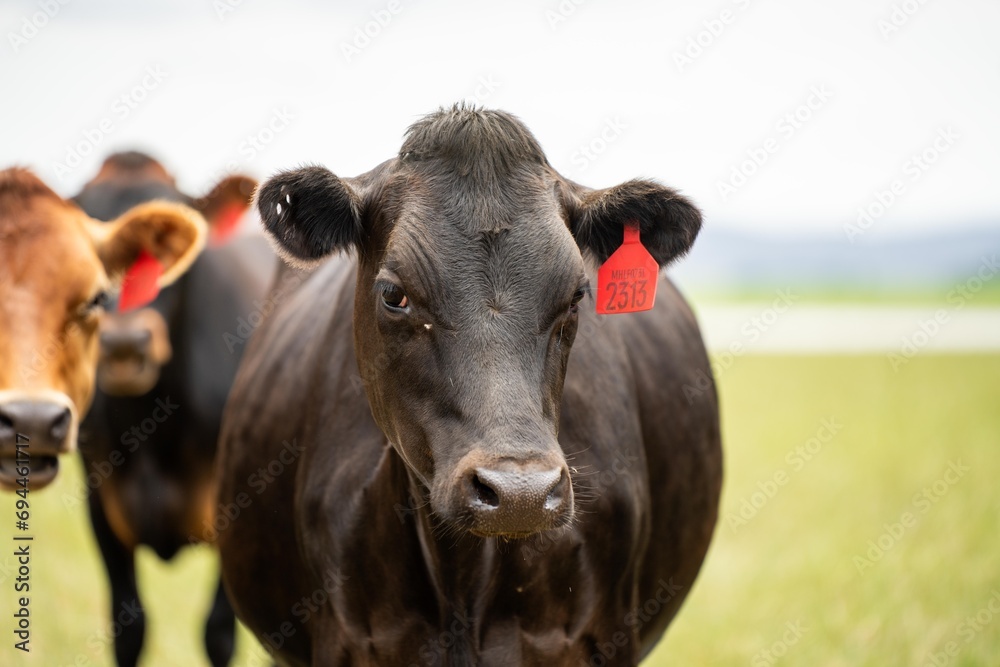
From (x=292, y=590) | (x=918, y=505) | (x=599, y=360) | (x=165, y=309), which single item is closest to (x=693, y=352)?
(x=599, y=360)

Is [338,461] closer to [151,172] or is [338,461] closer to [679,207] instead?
[679,207]

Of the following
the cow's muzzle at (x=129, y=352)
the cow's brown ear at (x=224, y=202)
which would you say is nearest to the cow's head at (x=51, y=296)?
the cow's muzzle at (x=129, y=352)

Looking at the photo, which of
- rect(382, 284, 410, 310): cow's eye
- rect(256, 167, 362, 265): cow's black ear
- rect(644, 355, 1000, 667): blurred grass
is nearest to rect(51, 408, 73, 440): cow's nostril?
rect(256, 167, 362, 265): cow's black ear

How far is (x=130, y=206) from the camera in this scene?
5.73 meters

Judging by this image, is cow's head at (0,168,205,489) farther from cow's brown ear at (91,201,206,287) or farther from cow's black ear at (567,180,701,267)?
cow's black ear at (567,180,701,267)

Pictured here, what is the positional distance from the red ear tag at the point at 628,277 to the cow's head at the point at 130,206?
298cm

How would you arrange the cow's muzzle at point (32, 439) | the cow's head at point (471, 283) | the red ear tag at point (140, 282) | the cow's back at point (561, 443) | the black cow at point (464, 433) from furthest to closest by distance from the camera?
the red ear tag at point (140, 282) < the cow's muzzle at point (32, 439) < the cow's back at point (561, 443) < the black cow at point (464, 433) < the cow's head at point (471, 283)

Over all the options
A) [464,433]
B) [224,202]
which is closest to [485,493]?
[464,433]

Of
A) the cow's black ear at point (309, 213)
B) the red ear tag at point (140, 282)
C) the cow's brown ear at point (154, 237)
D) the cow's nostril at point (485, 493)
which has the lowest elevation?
the red ear tag at point (140, 282)

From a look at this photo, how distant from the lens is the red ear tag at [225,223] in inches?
242

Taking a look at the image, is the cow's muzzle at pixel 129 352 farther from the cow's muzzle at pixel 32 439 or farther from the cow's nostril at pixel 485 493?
the cow's nostril at pixel 485 493

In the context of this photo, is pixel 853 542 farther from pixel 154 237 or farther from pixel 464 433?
pixel 464 433

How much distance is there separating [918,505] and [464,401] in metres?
8.15

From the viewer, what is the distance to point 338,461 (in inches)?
136
